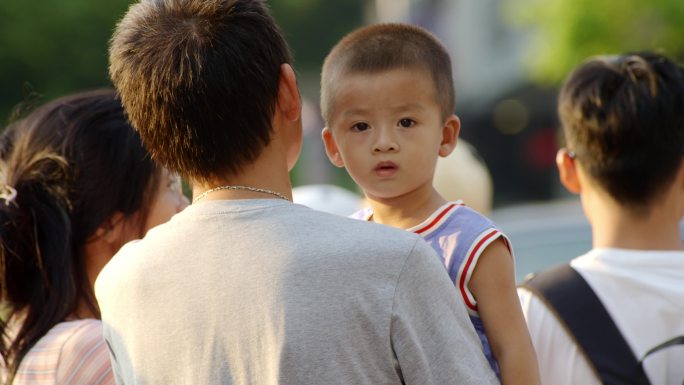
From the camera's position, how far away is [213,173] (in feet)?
7.24

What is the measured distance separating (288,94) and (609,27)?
718 inches

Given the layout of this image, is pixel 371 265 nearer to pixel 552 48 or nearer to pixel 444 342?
pixel 444 342

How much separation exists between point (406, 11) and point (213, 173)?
24.0 m

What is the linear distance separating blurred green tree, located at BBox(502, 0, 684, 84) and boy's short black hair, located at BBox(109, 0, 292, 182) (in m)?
17.9

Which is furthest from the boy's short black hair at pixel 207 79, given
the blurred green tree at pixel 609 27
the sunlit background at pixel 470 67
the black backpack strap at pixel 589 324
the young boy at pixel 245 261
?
the sunlit background at pixel 470 67

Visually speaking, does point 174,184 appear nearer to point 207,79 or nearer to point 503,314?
point 207,79

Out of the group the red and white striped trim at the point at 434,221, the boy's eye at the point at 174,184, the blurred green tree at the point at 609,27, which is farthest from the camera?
the blurred green tree at the point at 609,27

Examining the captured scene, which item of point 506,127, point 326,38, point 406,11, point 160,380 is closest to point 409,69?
point 160,380

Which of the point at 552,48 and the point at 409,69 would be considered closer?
A: the point at 409,69

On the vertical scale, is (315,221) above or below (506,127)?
above

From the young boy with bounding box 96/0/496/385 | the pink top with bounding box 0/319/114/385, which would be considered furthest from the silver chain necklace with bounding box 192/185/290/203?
the pink top with bounding box 0/319/114/385

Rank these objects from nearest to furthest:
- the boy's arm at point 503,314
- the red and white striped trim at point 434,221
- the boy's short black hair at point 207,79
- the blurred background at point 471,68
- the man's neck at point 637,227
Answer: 1. the boy's short black hair at point 207,79
2. the boy's arm at point 503,314
3. the red and white striped trim at point 434,221
4. the man's neck at point 637,227
5. the blurred background at point 471,68

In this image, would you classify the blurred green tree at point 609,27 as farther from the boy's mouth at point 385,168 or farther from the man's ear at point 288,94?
the man's ear at point 288,94

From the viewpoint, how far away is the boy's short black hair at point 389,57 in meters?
2.58
